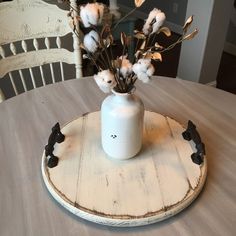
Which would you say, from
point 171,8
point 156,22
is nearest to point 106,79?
point 156,22

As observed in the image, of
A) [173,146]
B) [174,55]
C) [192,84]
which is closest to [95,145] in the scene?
[173,146]

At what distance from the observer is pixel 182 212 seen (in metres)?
0.68

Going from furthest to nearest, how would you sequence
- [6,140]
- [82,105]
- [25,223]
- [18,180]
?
1. [82,105]
2. [6,140]
3. [18,180]
4. [25,223]

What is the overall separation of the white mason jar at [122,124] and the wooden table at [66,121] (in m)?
0.20

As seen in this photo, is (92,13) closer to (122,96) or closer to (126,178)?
(122,96)

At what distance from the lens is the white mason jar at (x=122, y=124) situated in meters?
0.72

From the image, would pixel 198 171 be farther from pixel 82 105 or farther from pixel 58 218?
pixel 82 105

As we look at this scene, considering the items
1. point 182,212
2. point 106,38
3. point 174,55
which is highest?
point 106,38

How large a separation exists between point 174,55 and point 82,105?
254 centimetres

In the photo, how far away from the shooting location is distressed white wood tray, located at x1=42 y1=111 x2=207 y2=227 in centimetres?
66

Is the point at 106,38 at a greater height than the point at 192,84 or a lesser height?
greater

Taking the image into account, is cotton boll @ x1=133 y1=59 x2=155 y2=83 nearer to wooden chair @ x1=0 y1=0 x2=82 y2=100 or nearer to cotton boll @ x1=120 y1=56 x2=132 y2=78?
cotton boll @ x1=120 y1=56 x2=132 y2=78

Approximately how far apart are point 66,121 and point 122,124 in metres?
0.30

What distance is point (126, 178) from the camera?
75 centimetres
